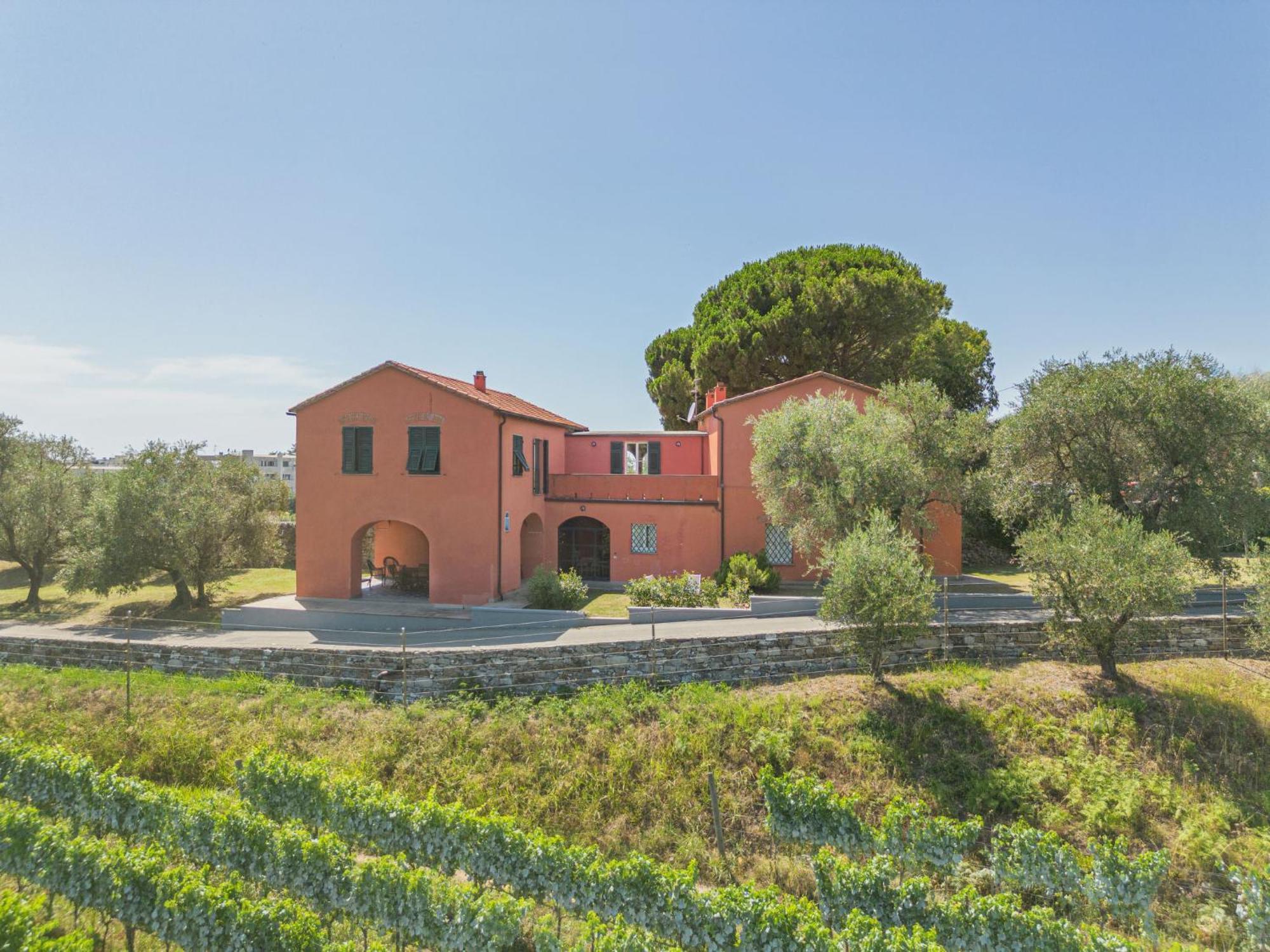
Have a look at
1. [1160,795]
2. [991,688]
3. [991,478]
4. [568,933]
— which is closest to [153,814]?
[568,933]

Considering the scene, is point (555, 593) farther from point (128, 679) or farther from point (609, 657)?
point (128, 679)

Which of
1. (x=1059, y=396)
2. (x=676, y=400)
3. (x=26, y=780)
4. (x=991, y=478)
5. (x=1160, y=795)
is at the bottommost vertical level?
(x=1160, y=795)

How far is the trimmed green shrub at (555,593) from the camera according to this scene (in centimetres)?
1859

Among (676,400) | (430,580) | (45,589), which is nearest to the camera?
(430,580)

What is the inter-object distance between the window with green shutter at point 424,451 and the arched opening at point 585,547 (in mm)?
6059

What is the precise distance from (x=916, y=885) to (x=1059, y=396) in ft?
45.4

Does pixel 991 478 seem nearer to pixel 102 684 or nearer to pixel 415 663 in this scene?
pixel 415 663

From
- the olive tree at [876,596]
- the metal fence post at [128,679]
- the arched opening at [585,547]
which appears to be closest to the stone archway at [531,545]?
the arched opening at [585,547]

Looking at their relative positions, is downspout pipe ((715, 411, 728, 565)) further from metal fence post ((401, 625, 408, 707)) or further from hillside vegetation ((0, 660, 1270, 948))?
metal fence post ((401, 625, 408, 707))

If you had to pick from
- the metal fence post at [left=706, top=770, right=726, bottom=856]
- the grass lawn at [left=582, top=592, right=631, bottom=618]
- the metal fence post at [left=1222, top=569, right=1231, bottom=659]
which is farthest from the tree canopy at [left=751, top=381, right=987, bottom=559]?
the metal fence post at [left=706, top=770, right=726, bottom=856]

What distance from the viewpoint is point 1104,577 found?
11.8 m

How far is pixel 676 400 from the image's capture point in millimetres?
36625

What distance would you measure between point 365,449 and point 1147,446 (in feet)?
73.5

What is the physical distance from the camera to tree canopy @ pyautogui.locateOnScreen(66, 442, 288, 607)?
21469mm
